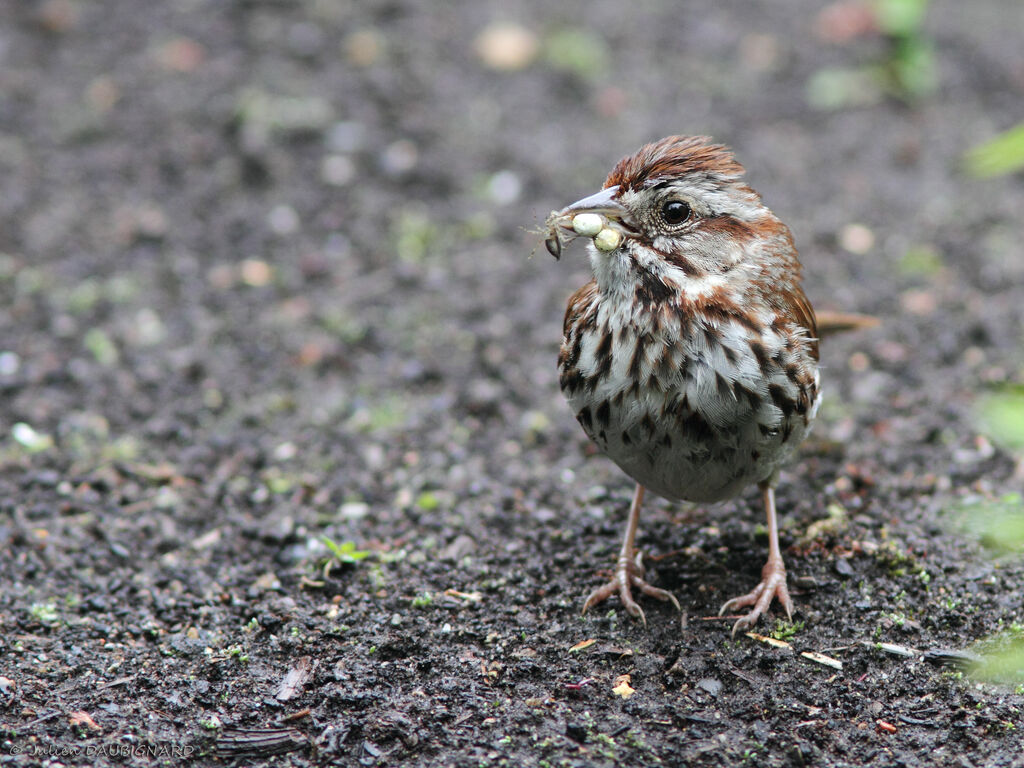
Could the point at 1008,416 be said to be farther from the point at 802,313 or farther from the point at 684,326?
the point at 802,313

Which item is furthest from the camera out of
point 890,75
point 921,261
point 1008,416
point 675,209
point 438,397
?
point 890,75

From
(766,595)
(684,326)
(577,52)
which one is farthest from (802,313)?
(577,52)

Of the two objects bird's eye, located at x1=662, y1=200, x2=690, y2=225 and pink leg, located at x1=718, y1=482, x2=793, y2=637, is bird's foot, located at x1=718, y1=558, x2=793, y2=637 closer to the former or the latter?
pink leg, located at x1=718, y1=482, x2=793, y2=637

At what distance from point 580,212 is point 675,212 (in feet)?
1.00

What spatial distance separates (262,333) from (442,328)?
96cm

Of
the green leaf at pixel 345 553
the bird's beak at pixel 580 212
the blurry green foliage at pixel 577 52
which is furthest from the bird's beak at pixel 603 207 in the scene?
the blurry green foliage at pixel 577 52

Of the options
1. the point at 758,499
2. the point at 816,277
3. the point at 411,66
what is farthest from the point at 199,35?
the point at 758,499

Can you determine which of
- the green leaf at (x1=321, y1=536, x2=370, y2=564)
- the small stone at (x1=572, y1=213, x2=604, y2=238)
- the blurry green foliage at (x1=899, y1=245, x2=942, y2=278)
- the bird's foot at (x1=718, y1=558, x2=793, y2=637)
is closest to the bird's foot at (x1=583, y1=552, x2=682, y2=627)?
the bird's foot at (x1=718, y1=558, x2=793, y2=637)

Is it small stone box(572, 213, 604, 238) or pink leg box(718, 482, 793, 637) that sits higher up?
small stone box(572, 213, 604, 238)

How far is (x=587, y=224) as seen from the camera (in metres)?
3.51

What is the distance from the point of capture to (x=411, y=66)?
7953mm

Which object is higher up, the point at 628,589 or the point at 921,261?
the point at 921,261

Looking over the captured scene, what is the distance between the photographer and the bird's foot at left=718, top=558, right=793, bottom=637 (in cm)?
379

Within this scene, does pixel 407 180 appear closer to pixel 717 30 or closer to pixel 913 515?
pixel 717 30
